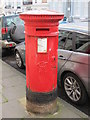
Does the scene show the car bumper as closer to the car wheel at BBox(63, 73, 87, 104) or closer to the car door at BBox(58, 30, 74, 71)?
the car door at BBox(58, 30, 74, 71)

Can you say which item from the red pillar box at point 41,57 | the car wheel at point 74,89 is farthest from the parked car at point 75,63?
the red pillar box at point 41,57

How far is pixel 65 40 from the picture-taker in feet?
14.0

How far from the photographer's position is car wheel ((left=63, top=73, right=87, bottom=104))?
12.1 ft

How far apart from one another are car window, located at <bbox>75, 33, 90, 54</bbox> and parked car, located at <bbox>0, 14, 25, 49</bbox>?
13.7 ft

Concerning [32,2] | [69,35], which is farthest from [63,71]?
[32,2]

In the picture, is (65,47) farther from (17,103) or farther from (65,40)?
(17,103)

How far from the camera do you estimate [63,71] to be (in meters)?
4.02

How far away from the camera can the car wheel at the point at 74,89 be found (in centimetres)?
369

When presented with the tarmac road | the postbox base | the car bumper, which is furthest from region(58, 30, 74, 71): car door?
the car bumper

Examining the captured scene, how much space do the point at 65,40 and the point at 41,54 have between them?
1381mm

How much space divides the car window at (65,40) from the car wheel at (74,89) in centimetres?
62

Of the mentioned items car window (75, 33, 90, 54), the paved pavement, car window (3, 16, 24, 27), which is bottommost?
the paved pavement

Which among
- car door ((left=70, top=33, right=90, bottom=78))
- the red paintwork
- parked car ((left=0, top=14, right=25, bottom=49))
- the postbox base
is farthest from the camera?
parked car ((left=0, top=14, right=25, bottom=49))

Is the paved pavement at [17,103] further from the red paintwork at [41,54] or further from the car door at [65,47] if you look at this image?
the car door at [65,47]
